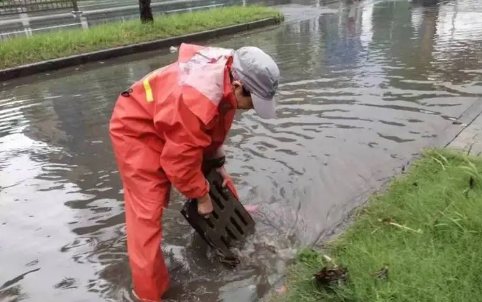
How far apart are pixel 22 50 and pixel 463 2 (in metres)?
13.7

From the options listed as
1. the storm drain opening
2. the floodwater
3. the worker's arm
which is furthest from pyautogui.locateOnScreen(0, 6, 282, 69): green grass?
the worker's arm

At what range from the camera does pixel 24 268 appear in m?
3.12

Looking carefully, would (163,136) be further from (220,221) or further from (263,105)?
(220,221)

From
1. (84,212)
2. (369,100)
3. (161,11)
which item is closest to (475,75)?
(369,100)

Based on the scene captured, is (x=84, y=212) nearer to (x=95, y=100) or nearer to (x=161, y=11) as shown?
(x=95, y=100)

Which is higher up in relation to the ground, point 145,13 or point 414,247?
Result: point 145,13

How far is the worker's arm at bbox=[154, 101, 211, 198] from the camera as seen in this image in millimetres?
2344

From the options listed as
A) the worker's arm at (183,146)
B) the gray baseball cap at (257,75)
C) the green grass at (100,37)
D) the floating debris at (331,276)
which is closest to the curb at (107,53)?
the green grass at (100,37)

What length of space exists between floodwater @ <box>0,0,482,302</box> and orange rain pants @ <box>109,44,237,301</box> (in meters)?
0.38

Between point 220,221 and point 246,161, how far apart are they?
4.88ft

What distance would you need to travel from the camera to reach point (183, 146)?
7.79 feet

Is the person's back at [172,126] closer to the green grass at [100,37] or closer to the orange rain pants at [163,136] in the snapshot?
the orange rain pants at [163,136]

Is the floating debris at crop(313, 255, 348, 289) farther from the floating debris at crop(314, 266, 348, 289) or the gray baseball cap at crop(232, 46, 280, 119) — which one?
the gray baseball cap at crop(232, 46, 280, 119)

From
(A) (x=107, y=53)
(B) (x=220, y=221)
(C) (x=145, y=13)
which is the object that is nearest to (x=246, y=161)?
(B) (x=220, y=221)
